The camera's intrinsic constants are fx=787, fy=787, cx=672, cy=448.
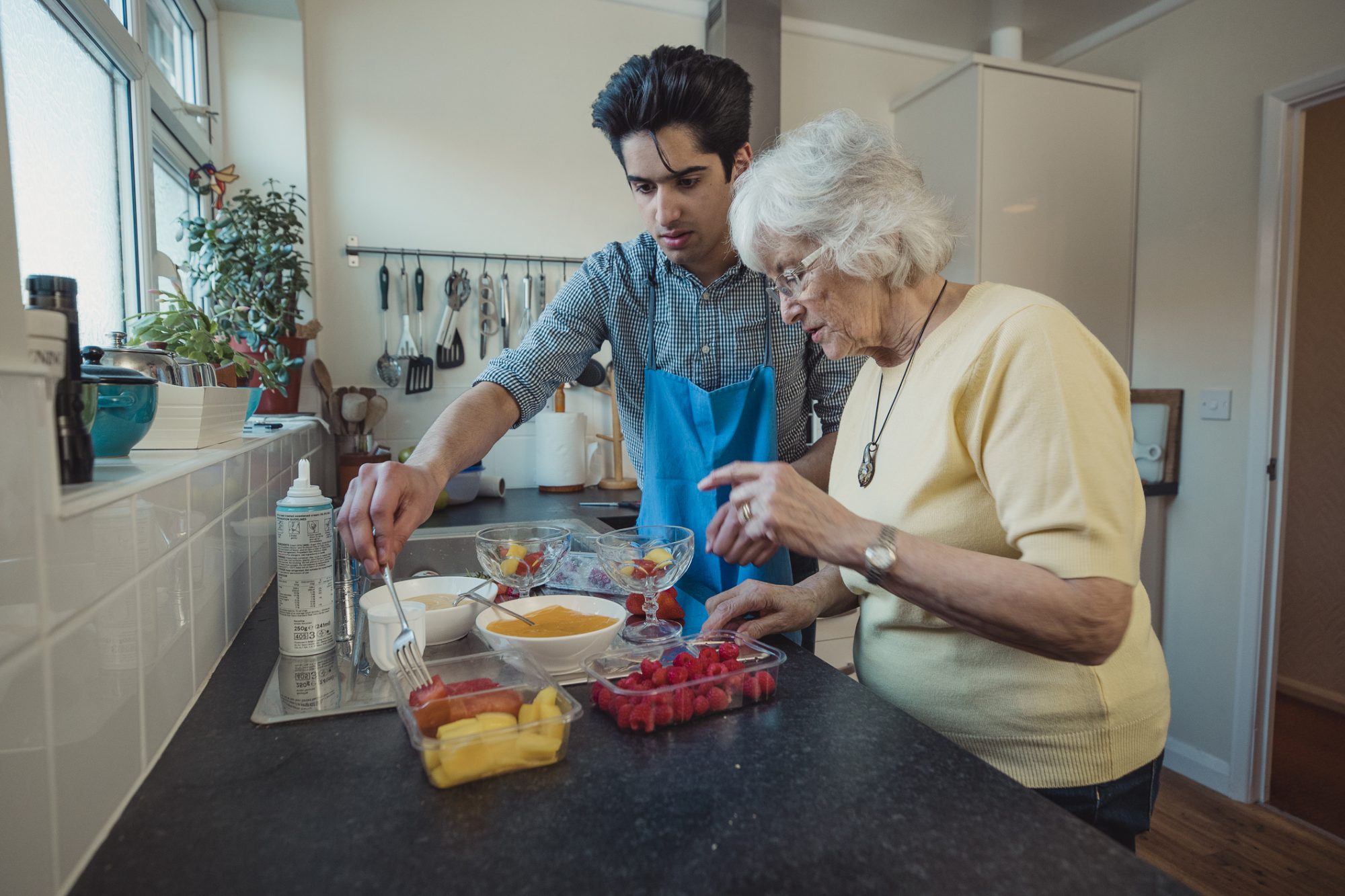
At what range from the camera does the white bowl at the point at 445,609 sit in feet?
3.26

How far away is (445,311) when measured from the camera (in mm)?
2730

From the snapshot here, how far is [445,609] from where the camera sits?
1000 millimetres

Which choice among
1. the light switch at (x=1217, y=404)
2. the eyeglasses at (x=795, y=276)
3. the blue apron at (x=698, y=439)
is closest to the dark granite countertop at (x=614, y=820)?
the eyeglasses at (x=795, y=276)

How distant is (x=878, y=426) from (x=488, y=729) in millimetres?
669

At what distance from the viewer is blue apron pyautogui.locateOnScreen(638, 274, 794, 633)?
1.48 m

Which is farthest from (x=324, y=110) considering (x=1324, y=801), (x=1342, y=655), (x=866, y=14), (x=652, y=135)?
(x=1342, y=655)

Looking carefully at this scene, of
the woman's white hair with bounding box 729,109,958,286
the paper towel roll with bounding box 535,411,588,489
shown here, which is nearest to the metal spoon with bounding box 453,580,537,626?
the woman's white hair with bounding box 729,109,958,286

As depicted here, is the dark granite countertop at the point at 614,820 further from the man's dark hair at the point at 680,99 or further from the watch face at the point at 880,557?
the man's dark hair at the point at 680,99

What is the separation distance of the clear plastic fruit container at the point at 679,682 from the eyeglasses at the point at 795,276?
1.57ft

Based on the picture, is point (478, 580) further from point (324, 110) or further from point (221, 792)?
point (324, 110)

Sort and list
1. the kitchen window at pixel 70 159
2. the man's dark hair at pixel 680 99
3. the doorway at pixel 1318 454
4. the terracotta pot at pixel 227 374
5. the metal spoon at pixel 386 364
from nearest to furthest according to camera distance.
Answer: the kitchen window at pixel 70 159, the man's dark hair at pixel 680 99, the terracotta pot at pixel 227 374, the metal spoon at pixel 386 364, the doorway at pixel 1318 454

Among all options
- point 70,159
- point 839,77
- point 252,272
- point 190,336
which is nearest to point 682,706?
point 190,336

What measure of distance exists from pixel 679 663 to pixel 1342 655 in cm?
366

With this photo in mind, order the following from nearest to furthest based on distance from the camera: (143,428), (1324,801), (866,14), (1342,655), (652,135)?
(143,428) → (652,135) → (1324,801) → (866,14) → (1342,655)
